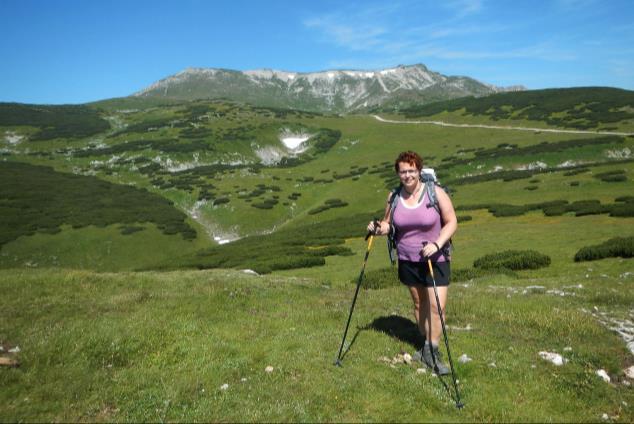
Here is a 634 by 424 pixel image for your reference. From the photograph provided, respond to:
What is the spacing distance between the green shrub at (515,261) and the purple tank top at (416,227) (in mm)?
19021

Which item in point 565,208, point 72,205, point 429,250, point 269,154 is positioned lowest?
point 72,205

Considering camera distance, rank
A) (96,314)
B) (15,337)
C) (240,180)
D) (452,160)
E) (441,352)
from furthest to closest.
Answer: (240,180)
(452,160)
(96,314)
(15,337)
(441,352)

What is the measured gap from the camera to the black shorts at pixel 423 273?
878 centimetres

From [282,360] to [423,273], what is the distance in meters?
3.80

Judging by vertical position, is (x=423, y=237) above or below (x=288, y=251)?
above

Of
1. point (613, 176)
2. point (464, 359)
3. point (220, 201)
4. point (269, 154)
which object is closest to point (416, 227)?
point (464, 359)

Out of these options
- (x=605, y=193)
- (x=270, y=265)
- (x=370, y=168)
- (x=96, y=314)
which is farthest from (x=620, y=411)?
(x=370, y=168)

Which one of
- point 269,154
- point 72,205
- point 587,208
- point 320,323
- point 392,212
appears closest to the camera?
point 392,212

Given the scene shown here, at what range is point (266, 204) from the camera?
8238 centimetres

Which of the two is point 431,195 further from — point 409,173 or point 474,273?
point 474,273

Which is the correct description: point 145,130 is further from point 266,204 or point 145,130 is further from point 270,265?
point 270,265

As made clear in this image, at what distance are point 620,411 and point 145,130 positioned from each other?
18194cm

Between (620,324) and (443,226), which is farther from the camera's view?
(620,324)

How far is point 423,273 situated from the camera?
891cm
